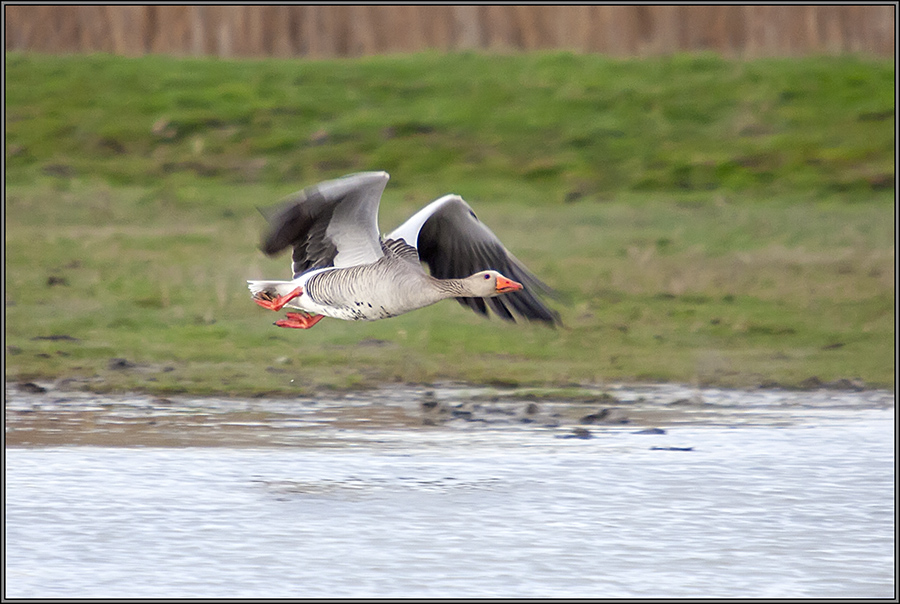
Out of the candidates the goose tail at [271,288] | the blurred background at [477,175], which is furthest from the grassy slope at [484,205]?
the goose tail at [271,288]

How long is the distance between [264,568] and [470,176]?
39.8ft

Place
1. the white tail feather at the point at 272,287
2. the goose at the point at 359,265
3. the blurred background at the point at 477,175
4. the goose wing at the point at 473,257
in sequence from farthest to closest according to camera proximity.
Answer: the blurred background at the point at 477,175, the goose wing at the point at 473,257, the white tail feather at the point at 272,287, the goose at the point at 359,265

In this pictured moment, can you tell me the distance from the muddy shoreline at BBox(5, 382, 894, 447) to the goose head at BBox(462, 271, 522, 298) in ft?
4.04

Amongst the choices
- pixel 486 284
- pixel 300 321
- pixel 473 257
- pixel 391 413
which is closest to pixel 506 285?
pixel 486 284

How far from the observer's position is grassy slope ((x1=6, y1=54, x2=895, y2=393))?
11930 millimetres

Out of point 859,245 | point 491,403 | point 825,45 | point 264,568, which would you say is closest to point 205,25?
point 825,45

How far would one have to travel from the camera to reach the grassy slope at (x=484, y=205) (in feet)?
39.1

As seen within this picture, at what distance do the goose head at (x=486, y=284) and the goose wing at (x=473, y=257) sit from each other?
0.39 metres

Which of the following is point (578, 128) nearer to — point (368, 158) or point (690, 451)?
point (368, 158)

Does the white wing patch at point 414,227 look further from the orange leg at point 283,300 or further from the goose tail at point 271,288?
the goose tail at point 271,288

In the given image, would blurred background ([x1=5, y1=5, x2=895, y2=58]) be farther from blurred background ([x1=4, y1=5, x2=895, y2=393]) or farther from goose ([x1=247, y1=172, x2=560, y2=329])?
goose ([x1=247, y1=172, x2=560, y2=329])

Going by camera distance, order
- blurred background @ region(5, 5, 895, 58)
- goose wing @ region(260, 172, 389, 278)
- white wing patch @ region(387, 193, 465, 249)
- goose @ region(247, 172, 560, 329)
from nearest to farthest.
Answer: goose wing @ region(260, 172, 389, 278) → goose @ region(247, 172, 560, 329) → white wing patch @ region(387, 193, 465, 249) → blurred background @ region(5, 5, 895, 58)

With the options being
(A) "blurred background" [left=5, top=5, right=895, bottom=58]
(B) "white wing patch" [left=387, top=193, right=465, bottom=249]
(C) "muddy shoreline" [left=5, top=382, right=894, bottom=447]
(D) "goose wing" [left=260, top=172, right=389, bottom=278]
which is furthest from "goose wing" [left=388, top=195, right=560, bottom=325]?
(A) "blurred background" [left=5, top=5, right=895, bottom=58]

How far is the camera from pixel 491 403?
34.2 feet
